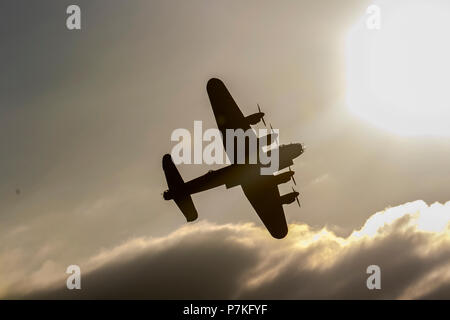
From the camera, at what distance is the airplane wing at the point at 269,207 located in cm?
5878

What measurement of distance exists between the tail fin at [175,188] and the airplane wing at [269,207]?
8.20 metres

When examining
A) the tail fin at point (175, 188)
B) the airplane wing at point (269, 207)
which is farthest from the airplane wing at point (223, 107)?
the tail fin at point (175, 188)

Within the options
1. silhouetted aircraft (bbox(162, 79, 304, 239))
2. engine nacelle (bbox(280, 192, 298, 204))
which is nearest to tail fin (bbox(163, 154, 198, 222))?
silhouetted aircraft (bbox(162, 79, 304, 239))

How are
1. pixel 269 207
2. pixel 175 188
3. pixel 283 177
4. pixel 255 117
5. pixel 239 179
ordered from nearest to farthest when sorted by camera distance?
1. pixel 175 188
2. pixel 239 179
3. pixel 255 117
4. pixel 283 177
5. pixel 269 207

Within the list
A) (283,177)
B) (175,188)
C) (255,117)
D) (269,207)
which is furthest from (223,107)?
(269,207)

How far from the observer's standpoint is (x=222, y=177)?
54062mm

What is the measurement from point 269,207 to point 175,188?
12.7 metres

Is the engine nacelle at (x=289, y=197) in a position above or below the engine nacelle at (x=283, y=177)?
below

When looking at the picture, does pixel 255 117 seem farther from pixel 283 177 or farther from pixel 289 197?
pixel 289 197

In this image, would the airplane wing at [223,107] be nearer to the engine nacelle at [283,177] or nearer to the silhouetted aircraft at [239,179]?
the silhouetted aircraft at [239,179]

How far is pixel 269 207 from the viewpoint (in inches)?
2334

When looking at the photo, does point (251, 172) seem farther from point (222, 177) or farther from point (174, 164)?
point (174, 164)
